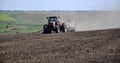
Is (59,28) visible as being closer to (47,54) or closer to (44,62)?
(47,54)

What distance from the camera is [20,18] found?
14025 centimetres

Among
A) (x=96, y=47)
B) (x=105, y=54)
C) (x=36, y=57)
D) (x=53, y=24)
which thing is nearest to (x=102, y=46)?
(x=96, y=47)

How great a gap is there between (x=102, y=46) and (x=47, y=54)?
3.16 metres

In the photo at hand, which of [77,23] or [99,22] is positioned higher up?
[77,23]

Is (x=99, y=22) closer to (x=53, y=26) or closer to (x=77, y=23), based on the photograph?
(x=77, y=23)

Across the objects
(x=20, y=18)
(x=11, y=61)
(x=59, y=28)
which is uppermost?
(x=11, y=61)

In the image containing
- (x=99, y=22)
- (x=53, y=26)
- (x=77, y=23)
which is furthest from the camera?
(x=99, y=22)

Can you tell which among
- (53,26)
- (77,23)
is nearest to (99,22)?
(77,23)

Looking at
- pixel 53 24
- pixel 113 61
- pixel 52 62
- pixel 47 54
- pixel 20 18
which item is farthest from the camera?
pixel 20 18

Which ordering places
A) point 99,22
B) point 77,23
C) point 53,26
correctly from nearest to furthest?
1. point 53,26
2. point 77,23
3. point 99,22

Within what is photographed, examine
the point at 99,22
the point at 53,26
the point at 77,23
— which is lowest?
the point at 99,22

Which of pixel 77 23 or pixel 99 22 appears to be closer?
pixel 77 23

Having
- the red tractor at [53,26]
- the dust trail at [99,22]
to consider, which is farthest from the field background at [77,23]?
the red tractor at [53,26]

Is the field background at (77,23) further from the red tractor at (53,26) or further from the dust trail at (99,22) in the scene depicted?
the red tractor at (53,26)
